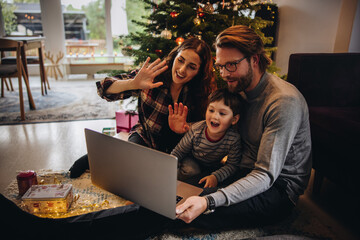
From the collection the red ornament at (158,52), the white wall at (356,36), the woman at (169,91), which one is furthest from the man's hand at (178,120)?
the white wall at (356,36)

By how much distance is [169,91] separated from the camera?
1540 mm

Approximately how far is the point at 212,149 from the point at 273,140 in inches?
16.9

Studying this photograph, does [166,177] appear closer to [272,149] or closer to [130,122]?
[272,149]

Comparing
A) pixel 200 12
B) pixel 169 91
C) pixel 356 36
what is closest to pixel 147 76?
pixel 169 91

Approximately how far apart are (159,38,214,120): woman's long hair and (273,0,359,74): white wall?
1.71m

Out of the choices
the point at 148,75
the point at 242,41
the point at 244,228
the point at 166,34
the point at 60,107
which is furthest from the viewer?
the point at 60,107

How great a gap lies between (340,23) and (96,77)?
4774 mm

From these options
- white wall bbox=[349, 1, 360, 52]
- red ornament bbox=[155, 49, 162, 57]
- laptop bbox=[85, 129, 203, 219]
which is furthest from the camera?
white wall bbox=[349, 1, 360, 52]

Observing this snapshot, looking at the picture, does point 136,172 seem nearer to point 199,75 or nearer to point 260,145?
point 260,145

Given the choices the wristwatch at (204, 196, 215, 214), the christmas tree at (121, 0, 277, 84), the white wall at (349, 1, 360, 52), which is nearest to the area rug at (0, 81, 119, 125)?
the christmas tree at (121, 0, 277, 84)

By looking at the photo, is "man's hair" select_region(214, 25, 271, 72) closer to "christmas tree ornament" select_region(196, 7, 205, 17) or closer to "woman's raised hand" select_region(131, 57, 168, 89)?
"woman's raised hand" select_region(131, 57, 168, 89)

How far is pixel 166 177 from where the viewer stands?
808mm

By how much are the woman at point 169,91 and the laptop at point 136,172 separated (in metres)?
0.49

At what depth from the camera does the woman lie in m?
1.38
